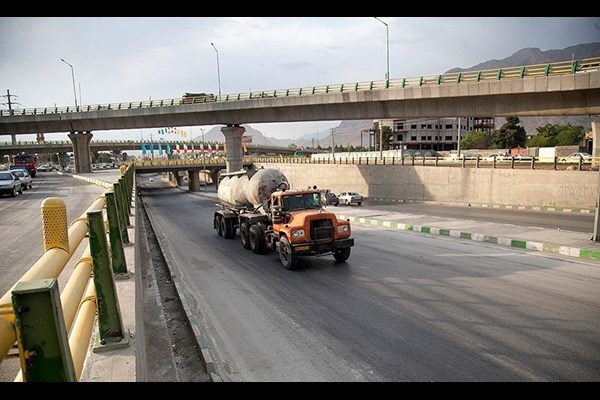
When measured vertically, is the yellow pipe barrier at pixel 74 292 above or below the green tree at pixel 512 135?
below

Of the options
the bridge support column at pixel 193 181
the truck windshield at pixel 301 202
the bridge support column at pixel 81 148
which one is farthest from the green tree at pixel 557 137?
the bridge support column at pixel 81 148

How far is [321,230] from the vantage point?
1300 cm

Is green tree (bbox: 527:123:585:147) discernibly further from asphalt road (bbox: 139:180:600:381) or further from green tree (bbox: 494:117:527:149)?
asphalt road (bbox: 139:180:600:381)

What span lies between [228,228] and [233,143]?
28.7 m

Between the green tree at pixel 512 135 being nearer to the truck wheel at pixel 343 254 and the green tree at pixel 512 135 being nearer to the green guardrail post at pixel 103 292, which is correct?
the truck wheel at pixel 343 254

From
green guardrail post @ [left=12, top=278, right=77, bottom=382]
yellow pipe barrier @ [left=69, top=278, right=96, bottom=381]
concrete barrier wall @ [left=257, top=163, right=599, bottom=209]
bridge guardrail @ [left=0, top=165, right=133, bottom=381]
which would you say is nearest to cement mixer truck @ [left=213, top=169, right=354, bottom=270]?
bridge guardrail @ [left=0, top=165, right=133, bottom=381]

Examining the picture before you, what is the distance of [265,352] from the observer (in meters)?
7.29

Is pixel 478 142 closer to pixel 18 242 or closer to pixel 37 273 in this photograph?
pixel 18 242

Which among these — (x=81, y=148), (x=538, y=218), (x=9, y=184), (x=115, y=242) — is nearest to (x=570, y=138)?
(x=538, y=218)

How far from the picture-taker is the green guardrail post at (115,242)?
699cm

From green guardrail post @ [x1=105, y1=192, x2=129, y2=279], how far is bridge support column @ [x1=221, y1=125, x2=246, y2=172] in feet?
128

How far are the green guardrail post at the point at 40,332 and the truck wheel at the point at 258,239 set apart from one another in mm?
12613
